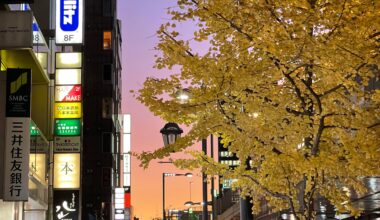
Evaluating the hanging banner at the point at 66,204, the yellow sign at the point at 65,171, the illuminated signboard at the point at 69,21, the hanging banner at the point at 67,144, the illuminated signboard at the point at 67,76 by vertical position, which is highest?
the illuminated signboard at the point at 69,21

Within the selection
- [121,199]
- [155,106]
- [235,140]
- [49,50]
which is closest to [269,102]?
[235,140]

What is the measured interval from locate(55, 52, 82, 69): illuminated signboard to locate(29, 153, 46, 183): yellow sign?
451 cm

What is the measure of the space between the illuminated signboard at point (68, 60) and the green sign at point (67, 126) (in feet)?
Result: 8.71

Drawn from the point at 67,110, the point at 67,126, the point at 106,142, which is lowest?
the point at 67,126

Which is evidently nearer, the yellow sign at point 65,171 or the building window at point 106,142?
the yellow sign at point 65,171

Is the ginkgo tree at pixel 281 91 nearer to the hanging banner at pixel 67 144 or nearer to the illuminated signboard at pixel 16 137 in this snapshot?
the illuminated signboard at pixel 16 137

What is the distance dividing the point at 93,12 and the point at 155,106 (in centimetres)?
6548

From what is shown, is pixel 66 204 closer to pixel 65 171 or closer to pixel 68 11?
pixel 65 171

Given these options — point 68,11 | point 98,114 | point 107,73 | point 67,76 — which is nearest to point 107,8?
point 107,73

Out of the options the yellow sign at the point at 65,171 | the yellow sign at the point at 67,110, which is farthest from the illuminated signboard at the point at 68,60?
the yellow sign at the point at 65,171

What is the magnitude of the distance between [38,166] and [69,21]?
7798mm

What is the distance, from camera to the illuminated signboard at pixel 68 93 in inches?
1115

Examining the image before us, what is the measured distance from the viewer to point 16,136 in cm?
1792

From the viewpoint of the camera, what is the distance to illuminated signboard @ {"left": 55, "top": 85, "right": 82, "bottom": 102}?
92.9ft
